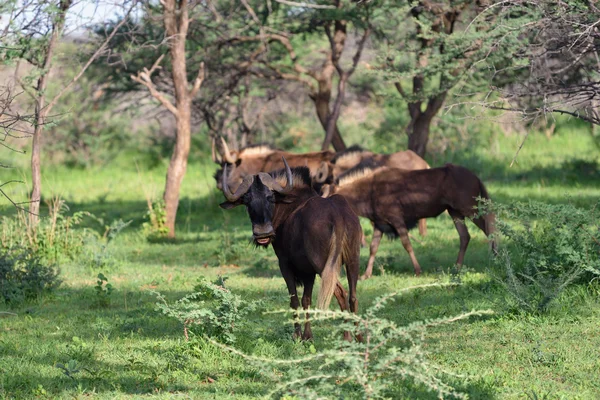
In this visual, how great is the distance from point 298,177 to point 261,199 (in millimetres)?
705

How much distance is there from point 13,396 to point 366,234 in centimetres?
908

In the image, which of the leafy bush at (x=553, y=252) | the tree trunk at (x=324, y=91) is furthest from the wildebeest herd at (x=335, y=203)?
the tree trunk at (x=324, y=91)

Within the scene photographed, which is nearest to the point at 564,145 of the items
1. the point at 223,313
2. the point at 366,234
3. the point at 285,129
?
the point at 285,129

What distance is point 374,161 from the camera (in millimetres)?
13000

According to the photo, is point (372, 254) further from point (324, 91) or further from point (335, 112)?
point (324, 91)

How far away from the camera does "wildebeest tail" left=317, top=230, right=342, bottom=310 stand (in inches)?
256

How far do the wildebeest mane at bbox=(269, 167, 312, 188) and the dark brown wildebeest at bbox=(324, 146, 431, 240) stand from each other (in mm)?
4667

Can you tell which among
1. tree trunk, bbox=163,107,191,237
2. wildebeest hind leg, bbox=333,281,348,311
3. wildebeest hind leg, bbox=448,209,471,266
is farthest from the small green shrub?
wildebeest hind leg, bbox=333,281,348,311

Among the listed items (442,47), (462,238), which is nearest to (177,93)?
(442,47)

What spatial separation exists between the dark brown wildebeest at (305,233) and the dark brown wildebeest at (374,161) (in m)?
5.20

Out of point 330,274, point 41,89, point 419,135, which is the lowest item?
point 330,274

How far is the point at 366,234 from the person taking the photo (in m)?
14.2

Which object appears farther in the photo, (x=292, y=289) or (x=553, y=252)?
(x=553, y=252)

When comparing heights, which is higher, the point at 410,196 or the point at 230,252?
the point at 410,196
